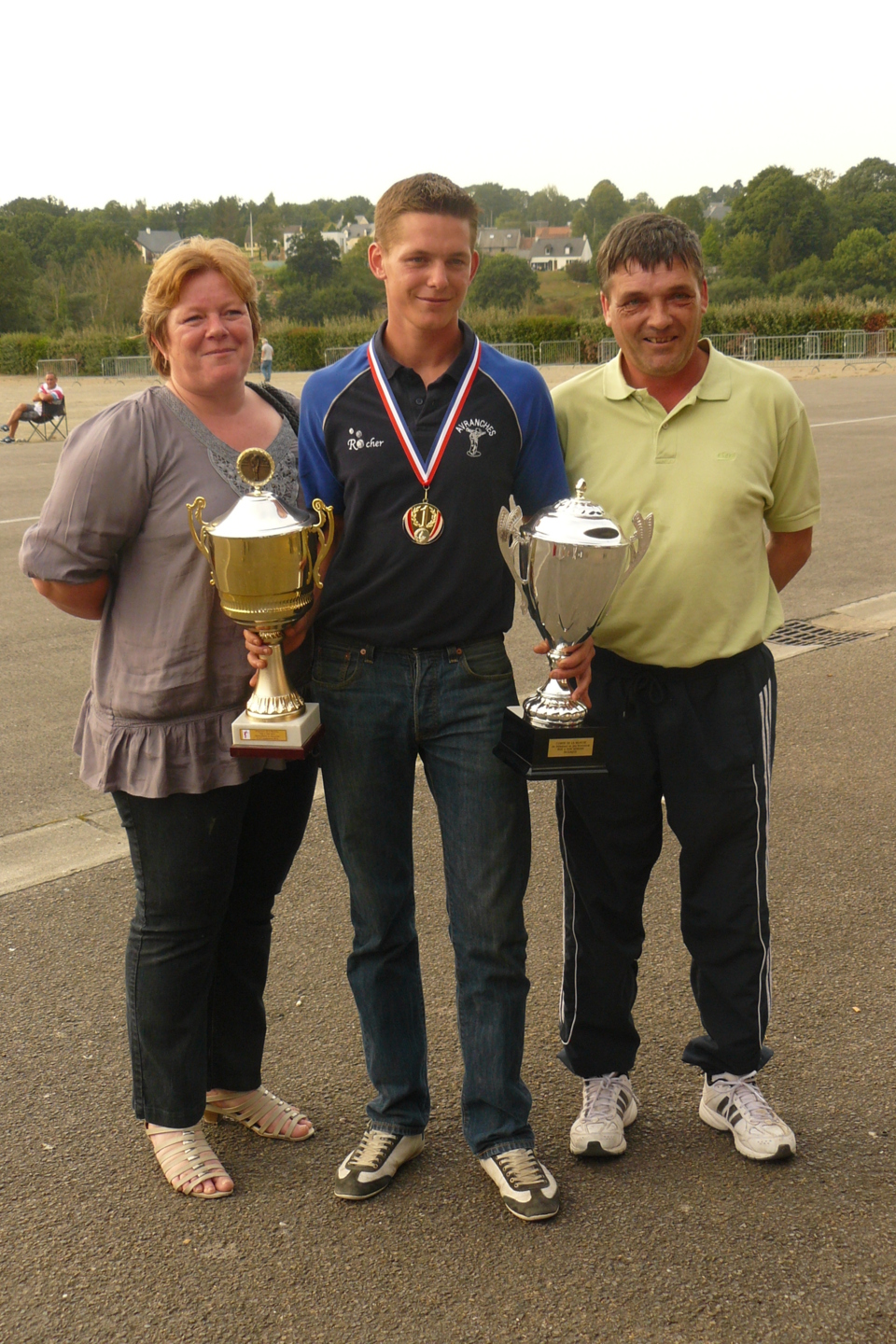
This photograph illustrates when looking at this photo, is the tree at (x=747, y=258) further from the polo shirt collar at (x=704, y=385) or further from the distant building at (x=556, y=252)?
the polo shirt collar at (x=704, y=385)

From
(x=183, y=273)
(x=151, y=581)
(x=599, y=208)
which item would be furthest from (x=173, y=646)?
(x=599, y=208)

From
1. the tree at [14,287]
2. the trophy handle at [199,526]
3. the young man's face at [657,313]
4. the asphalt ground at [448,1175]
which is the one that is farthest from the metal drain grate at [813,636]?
the tree at [14,287]

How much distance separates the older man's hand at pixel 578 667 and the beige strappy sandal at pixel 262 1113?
1.30 meters

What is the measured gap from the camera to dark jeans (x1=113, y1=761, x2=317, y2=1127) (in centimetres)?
277

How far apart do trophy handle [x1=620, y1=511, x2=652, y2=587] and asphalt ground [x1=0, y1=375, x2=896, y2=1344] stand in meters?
1.43

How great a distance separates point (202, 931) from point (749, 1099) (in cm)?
138

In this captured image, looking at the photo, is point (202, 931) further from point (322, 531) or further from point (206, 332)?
point (206, 332)

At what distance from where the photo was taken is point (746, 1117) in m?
2.93

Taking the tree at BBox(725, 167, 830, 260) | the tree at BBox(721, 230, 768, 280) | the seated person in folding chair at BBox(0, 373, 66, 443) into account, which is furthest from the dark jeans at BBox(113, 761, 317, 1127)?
the tree at BBox(725, 167, 830, 260)

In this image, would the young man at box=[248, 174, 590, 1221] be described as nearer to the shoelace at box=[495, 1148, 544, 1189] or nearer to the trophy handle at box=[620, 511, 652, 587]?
the shoelace at box=[495, 1148, 544, 1189]

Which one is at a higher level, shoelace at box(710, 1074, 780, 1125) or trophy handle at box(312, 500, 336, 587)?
trophy handle at box(312, 500, 336, 587)

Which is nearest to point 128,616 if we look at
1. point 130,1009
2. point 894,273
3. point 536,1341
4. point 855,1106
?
point 130,1009

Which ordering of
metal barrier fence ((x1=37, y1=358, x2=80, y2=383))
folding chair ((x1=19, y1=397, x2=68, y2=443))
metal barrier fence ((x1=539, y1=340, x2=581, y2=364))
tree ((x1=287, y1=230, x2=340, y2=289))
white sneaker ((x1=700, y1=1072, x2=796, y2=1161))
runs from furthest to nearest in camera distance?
1. tree ((x1=287, y1=230, x2=340, y2=289))
2. metal barrier fence ((x1=37, y1=358, x2=80, y2=383))
3. metal barrier fence ((x1=539, y1=340, x2=581, y2=364))
4. folding chair ((x1=19, y1=397, x2=68, y2=443))
5. white sneaker ((x1=700, y1=1072, x2=796, y2=1161))

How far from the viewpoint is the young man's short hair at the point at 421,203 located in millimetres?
2504
